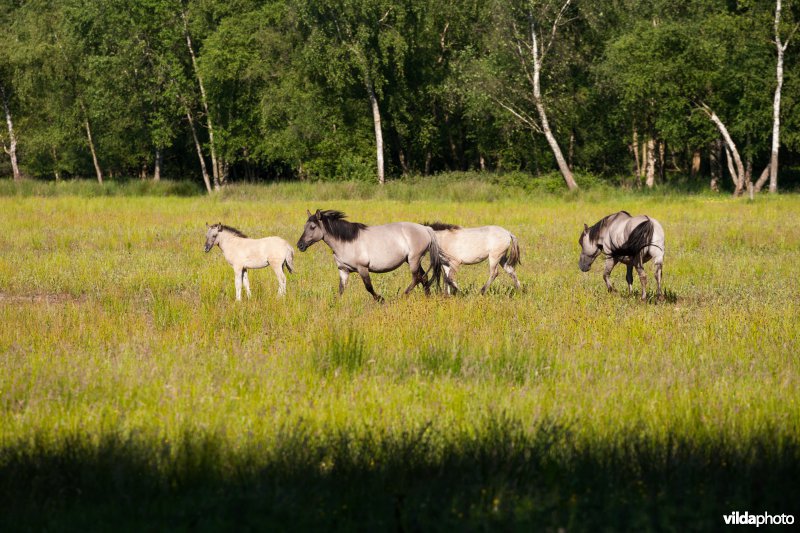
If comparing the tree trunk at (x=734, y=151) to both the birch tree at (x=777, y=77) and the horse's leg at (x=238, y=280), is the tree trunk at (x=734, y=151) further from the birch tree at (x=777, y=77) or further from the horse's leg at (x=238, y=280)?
the horse's leg at (x=238, y=280)

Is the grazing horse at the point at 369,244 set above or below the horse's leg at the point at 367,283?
above

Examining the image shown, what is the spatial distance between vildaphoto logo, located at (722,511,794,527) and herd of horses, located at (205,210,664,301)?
8.50 metres

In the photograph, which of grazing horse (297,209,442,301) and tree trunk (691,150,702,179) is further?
tree trunk (691,150,702,179)

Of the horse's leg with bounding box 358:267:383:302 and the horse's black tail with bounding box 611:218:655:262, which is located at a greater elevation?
the horse's black tail with bounding box 611:218:655:262

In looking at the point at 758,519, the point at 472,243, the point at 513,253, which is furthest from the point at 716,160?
the point at 758,519

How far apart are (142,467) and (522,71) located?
4132cm

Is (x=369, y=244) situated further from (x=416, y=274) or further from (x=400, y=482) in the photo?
(x=400, y=482)

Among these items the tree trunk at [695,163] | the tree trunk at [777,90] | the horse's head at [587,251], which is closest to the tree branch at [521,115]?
the tree trunk at [777,90]

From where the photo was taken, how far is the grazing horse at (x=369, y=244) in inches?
513

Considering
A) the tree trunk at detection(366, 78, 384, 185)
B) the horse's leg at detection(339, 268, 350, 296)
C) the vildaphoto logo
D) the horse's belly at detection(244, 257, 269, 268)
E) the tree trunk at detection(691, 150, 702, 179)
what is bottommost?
the vildaphoto logo

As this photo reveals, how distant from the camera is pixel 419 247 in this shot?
43.5 ft

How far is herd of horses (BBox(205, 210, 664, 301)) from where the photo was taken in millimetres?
13078

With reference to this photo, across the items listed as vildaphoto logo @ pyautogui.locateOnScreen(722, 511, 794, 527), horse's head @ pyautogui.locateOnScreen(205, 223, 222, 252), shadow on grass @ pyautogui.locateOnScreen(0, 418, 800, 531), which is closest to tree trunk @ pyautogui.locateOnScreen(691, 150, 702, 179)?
horse's head @ pyautogui.locateOnScreen(205, 223, 222, 252)

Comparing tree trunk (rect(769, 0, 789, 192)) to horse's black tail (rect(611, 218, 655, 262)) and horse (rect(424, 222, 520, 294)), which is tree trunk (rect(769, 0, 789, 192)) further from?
horse (rect(424, 222, 520, 294))
